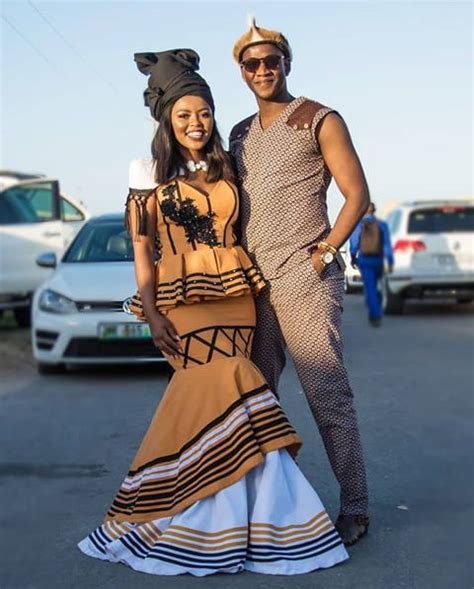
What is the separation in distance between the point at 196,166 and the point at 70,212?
345 inches

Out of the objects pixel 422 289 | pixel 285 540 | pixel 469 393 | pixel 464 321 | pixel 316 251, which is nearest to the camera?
pixel 285 540

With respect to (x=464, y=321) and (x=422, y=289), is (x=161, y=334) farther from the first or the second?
(x=422, y=289)

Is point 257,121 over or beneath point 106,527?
over

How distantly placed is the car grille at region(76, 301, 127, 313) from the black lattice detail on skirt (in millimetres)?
4314

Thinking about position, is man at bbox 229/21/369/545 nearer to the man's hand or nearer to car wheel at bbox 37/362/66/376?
the man's hand

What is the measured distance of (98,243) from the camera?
29.8 feet

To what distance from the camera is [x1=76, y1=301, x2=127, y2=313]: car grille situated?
8.10 m

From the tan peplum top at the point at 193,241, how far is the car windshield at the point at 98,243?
15.3 feet

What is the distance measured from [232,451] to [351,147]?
132 centimetres

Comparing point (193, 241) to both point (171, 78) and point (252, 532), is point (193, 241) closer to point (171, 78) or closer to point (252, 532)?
point (171, 78)

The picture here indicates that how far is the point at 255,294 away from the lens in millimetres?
3930

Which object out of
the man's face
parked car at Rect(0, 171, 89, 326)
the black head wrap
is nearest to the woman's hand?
the black head wrap

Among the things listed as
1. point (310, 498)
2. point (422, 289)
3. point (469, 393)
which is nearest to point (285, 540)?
point (310, 498)

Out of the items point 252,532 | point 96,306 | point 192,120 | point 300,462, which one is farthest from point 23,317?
point 252,532
